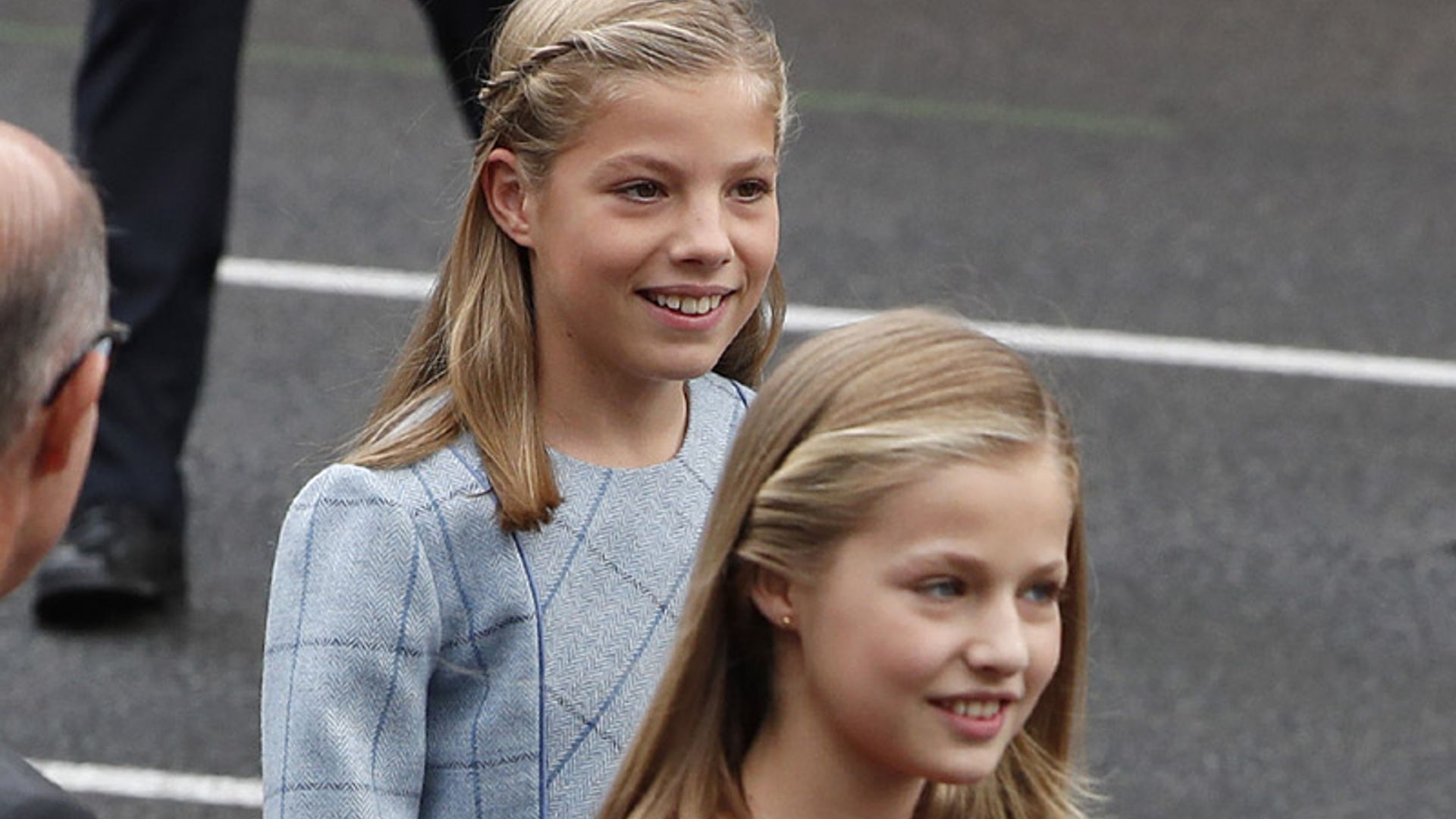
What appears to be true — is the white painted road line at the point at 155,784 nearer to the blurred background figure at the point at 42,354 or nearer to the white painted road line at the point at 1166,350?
the white painted road line at the point at 1166,350

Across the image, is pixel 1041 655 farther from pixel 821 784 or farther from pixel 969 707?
pixel 821 784

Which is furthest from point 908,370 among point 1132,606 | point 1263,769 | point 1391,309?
point 1391,309

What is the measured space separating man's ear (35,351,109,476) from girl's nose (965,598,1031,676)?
2.52 ft

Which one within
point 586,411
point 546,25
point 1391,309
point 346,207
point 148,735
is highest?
point 1391,309

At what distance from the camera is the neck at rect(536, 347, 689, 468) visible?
9.92 ft

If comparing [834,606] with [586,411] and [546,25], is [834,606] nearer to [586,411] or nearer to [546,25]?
[586,411]

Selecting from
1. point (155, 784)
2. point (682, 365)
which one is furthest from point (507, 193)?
point (155, 784)

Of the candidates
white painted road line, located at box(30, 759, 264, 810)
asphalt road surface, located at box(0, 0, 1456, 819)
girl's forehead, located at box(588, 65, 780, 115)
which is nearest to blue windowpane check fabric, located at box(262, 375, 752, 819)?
girl's forehead, located at box(588, 65, 780, 115)

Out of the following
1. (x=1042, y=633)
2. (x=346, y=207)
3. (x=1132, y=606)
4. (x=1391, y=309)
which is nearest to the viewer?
(x=1042, y=633)

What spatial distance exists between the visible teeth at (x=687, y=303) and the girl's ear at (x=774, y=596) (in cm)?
52

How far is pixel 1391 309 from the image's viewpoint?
805 centimetres

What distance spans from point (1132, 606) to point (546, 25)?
3.41 meters

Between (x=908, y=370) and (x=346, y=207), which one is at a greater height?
(x=908, y=370)

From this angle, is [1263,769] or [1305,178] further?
[1305,178]
